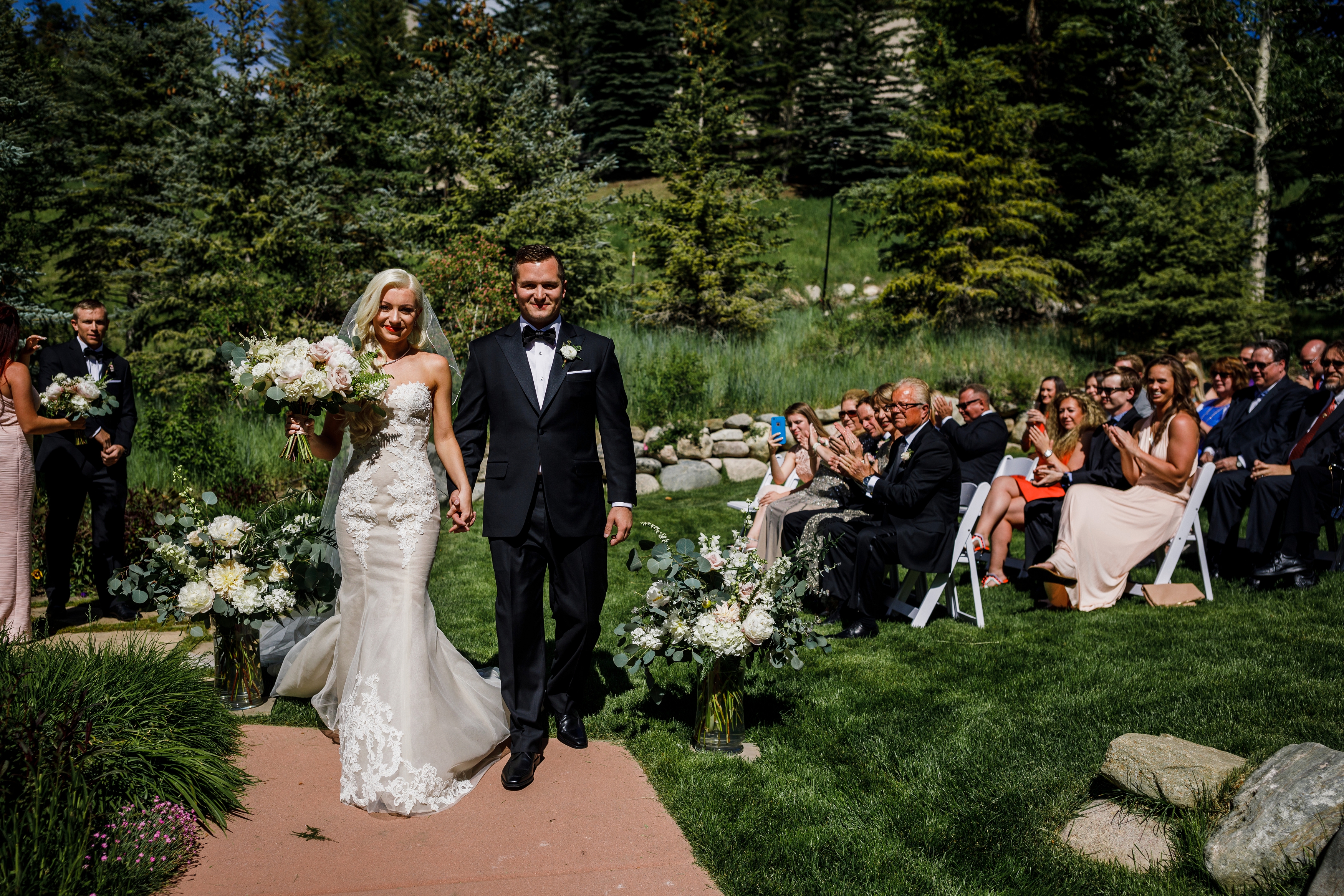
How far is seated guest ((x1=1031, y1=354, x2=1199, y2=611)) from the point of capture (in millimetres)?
6430

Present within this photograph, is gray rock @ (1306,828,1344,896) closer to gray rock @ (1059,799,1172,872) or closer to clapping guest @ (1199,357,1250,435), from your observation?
Answer: gray rock @ (1059,799,1172,872)

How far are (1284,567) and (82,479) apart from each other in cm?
895

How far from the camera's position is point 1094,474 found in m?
7.15

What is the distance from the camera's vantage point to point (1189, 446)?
653 cm

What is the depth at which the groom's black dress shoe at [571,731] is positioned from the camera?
13.4ft

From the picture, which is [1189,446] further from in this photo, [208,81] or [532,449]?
[208,81]

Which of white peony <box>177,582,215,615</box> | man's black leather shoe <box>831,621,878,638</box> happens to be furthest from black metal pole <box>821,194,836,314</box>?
white peony <box>177,582,215,615</box>

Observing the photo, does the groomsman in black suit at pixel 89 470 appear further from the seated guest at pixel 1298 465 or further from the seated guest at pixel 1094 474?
the seated guest at pixel 1298 465

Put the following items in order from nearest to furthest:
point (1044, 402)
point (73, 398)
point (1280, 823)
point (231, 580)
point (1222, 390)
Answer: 1. point (1280, 823)
2. point (231, 580)
3. point (73, 398)
4. point (1044, 402)
5. point (1222, 390)

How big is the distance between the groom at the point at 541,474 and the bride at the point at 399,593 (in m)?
0.15

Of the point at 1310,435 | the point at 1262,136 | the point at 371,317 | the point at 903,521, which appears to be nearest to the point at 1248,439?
the point at 1310,435

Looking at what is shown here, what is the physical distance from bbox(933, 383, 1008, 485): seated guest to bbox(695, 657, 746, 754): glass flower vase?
14.4 ft

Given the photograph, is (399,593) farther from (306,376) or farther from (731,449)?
(731,449)

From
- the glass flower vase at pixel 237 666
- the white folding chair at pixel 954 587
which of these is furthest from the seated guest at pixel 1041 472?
the glass flower vase at pixel 237 666
